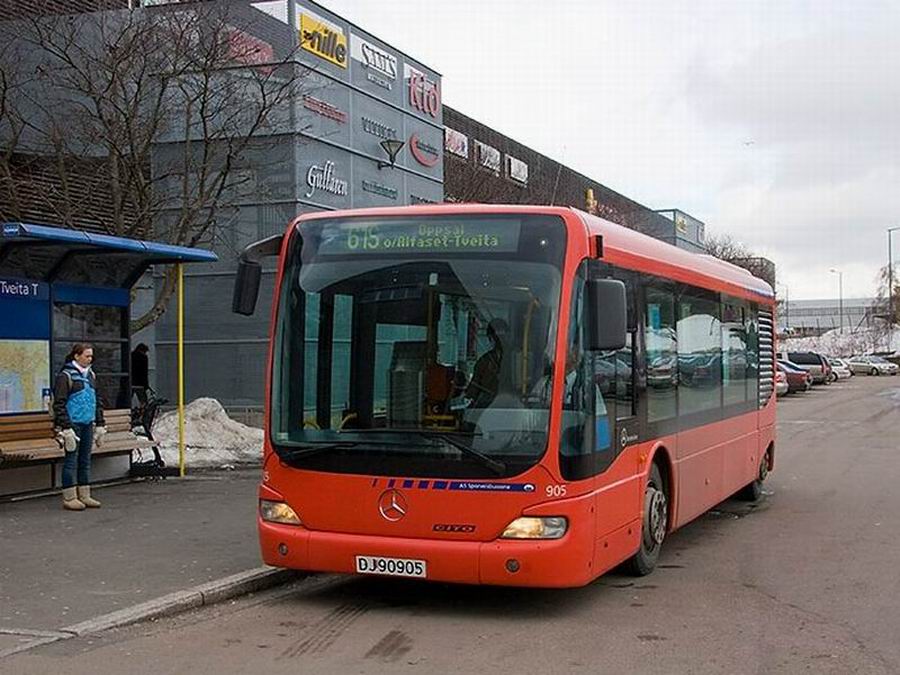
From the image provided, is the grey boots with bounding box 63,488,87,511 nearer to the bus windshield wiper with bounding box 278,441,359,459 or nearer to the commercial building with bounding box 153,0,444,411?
the bus windshield wiper with bounding box 278,441,359,459

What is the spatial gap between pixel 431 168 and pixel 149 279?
281 inches

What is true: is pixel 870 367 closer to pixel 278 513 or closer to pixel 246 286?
pixel 246 286

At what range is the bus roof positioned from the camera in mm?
7770

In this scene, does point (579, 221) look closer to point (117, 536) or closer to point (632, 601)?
point (632, 601)

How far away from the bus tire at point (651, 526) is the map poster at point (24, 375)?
7491mm

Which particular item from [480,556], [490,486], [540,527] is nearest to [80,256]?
[490,486]

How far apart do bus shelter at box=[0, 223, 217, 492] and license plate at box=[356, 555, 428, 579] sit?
568 centimetres

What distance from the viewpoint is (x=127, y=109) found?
16719mm

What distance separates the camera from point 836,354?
106m

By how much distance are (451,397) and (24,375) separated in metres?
7.25

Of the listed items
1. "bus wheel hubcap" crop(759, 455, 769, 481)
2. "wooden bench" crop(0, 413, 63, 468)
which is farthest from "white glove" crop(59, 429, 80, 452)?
"bus wheel hubcap" crop(759, 455, 769, 481)

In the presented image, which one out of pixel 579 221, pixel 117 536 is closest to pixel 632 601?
pixel 579 221

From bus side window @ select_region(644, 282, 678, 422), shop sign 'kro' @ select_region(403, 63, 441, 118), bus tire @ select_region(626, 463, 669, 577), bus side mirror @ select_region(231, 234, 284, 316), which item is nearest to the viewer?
bus side mirror @ select_region(231, 234, 284, 316)

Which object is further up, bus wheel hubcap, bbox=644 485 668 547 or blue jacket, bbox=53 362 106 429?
blue jacket, bbox=53 362 106 429
